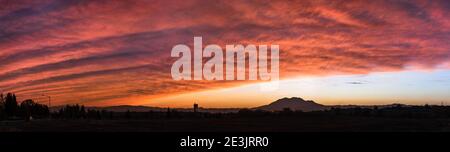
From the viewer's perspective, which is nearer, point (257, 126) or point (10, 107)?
point (257, 126)

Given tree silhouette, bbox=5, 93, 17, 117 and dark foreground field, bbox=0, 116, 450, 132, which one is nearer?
dark foreground field, bbox=0, 116, 450, 132

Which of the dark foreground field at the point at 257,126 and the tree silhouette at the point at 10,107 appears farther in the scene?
the tree silhouette at the point at 10,107
